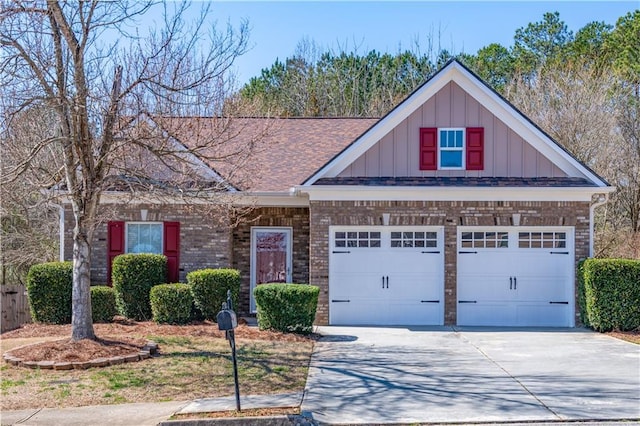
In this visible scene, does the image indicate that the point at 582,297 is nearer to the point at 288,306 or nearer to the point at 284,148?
Result: the point at 288,306

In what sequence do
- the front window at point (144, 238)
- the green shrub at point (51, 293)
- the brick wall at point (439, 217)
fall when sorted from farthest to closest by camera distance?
the front window at point (144, 238) → the brick wall at point (439, 217) → the green shrub at point (51, 293)

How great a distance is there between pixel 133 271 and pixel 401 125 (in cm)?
714

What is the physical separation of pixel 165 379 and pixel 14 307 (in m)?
9.55

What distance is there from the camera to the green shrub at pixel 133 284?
53.8 ft

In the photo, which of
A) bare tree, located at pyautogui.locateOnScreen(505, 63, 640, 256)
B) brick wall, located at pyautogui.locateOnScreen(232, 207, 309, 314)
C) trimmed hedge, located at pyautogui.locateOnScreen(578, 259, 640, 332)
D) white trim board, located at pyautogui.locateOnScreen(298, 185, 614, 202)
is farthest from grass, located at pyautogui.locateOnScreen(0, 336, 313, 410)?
bare tree, located at pyautogui.locateOnScreen(505, 63, 640, 256)

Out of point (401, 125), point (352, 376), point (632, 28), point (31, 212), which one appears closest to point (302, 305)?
point (352, 376)

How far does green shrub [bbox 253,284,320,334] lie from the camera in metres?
14.4

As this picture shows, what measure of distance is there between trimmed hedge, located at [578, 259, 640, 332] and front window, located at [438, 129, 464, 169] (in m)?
3.78

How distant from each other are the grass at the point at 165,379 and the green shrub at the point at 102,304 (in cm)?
405

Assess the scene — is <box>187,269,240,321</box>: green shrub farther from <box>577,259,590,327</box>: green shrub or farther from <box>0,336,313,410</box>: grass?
<box>577,259,590,327</box>: green shrub

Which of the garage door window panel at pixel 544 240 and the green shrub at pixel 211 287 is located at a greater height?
the garage door window panel at pixel 544 240

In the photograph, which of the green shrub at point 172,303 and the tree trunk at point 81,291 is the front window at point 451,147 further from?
the tree trunk at point 81,291

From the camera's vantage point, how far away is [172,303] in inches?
619

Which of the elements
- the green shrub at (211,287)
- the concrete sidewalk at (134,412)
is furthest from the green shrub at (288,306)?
the concrete sidewalk at (134,412)
